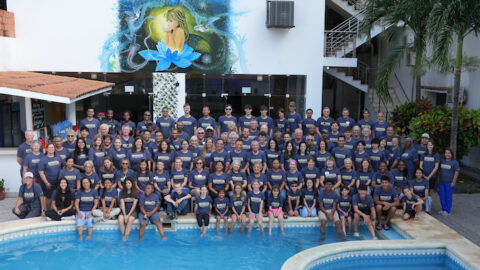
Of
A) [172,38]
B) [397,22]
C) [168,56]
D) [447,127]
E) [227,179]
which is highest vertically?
[397,22]

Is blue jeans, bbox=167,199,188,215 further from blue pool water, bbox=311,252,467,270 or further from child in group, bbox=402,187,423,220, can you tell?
child in group, bbox=402,187,423,220

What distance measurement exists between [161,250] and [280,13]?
359 inches

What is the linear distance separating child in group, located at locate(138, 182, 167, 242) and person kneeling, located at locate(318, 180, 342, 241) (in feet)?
11.4

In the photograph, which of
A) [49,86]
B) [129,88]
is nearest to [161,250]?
[49,86]

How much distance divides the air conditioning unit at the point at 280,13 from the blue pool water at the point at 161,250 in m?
7.58

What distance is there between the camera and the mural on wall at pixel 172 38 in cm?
1572

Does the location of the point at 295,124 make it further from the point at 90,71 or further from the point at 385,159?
the point at 90,71

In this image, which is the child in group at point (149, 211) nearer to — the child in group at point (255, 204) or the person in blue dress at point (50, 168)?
the child in group at point (255, 204)

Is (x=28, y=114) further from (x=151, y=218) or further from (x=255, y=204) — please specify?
(x=255, y=204)

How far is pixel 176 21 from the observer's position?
15781 millimetres

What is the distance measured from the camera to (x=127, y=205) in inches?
408

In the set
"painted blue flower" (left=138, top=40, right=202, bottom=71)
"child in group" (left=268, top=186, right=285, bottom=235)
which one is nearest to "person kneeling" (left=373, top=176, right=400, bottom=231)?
"child in group" (left=268, top=186, right=285, bottom=235)

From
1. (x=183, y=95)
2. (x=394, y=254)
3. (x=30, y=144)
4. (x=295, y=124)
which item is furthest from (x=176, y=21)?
(x=394, y=254)

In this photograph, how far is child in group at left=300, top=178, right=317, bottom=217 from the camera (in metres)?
10.8
